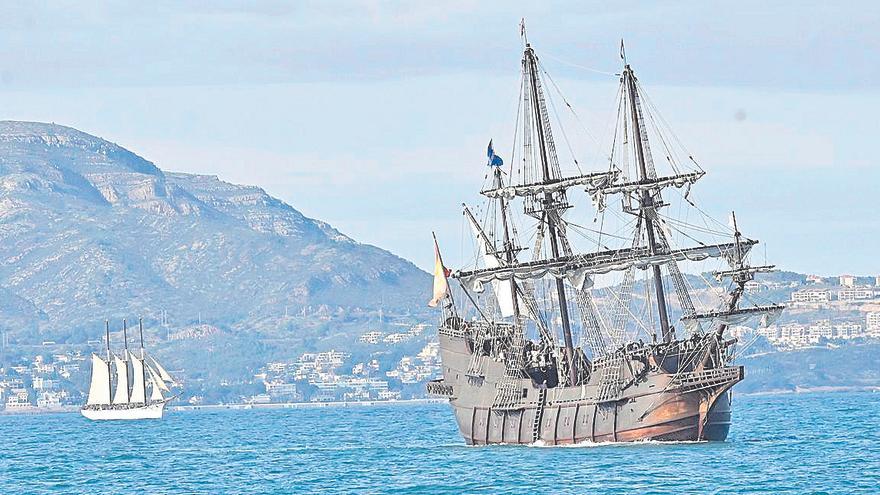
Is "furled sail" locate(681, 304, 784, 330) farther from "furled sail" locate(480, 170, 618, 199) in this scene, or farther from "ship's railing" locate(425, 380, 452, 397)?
"ship's railing" locate(425, 380, 452, 397)

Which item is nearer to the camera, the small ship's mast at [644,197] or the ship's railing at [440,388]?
the small ship's mast at [644,197]

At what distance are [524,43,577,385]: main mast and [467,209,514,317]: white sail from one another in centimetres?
748

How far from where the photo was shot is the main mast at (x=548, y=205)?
127 meters

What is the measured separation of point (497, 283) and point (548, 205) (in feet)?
34.2

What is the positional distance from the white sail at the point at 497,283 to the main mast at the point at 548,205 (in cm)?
748

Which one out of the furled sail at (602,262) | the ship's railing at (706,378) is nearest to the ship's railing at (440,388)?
the furled sail at (602,262)

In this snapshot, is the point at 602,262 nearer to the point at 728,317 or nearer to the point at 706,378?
the point at 728,317

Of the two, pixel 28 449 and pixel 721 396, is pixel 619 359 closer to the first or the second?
pixel 721 396

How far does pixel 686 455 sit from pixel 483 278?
95.5 feet

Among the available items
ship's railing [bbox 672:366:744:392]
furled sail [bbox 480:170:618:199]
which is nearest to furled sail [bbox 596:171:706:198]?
furled sail [bbox 480:170:618:199]

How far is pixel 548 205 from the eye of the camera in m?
130

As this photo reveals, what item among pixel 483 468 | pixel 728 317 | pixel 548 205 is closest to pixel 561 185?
pixel 548 205

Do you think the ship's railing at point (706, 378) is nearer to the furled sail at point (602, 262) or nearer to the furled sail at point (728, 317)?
the furled sail at point (728, 317)

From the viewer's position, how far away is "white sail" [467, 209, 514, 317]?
137500mm
